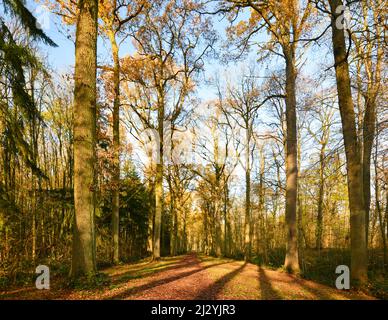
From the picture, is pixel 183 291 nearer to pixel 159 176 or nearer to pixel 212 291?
pixel 212 291

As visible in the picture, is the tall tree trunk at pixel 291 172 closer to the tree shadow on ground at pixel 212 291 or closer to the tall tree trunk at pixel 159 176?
the tree shadow on ground at pixel 212 291

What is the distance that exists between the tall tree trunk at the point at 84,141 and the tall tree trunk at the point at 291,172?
295 inches

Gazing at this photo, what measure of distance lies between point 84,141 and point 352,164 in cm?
772

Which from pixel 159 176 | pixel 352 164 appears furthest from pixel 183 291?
pixel 159 176

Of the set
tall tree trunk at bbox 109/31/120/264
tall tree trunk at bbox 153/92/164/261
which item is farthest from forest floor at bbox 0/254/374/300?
tall tree trunk at bbox 153/92/164/261

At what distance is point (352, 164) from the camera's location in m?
7.53

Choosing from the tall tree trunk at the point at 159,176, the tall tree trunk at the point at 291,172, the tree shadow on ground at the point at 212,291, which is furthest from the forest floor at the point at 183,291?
the tall tree trunk at the point at 159,176
